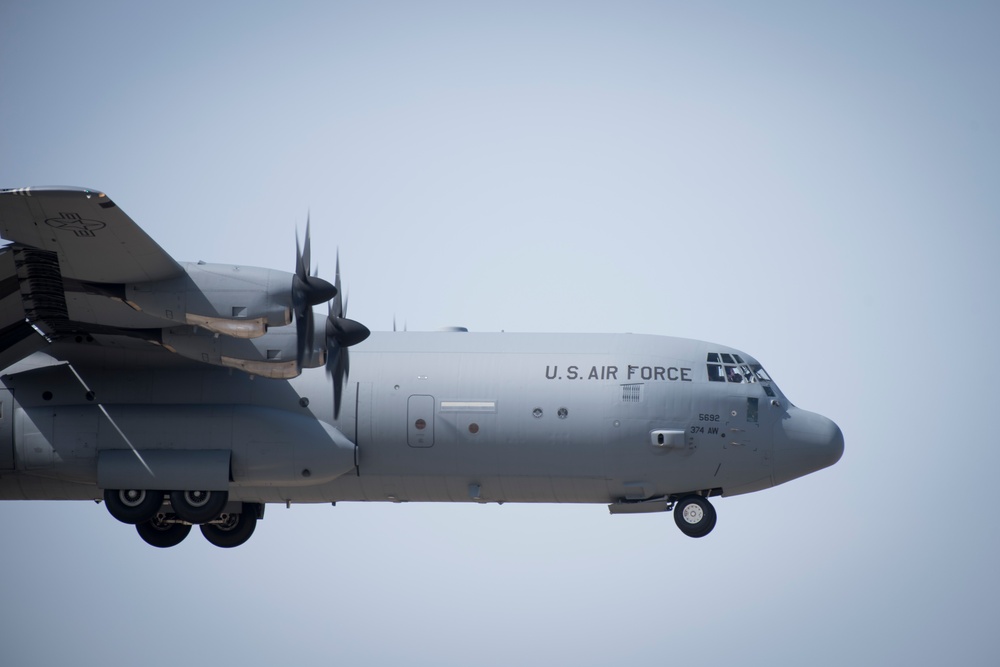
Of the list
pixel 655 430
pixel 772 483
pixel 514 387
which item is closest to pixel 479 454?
pixel 514 387

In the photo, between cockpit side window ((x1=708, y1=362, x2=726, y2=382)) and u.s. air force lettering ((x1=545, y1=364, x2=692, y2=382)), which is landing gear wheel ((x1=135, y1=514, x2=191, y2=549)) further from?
cockpit side window ((x1=708, y1=362, x2=726, y2=382))

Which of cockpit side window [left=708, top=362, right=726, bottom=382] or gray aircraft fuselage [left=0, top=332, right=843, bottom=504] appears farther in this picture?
cockpit side window [left=708, top=362, right=726, bottom=382]

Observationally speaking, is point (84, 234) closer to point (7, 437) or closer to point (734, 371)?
point (7, 437)

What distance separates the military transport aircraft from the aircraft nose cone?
4 centimetres

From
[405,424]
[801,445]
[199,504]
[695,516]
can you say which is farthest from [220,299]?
[801,445]

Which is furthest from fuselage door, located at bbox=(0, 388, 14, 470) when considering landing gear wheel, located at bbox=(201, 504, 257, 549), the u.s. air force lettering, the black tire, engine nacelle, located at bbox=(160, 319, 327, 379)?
the u.s. air force lettering

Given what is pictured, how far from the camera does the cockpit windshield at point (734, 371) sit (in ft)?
107

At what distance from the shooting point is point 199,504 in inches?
1253

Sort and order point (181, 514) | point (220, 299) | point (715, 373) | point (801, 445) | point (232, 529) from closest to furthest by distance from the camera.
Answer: point (220, 299)
point (181, 514)
point (801, 445)
point (715, 373)
point (232, 529)

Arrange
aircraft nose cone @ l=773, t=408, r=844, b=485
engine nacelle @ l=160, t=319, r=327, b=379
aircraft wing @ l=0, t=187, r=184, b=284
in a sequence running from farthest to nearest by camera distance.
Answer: aircraft nose cone @ l=773, t=408, r=844, b=485 < engine nacelle @ l=160, t=319, r=327, b=379 < aircraft wing @ l=0, t=187, r=184, b=284

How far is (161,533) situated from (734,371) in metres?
13.7

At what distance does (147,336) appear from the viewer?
30234 millimetres

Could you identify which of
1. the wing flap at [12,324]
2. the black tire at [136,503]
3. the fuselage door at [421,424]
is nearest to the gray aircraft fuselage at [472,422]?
the fuselage door at [421,424]

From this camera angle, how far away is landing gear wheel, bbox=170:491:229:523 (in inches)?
1251
